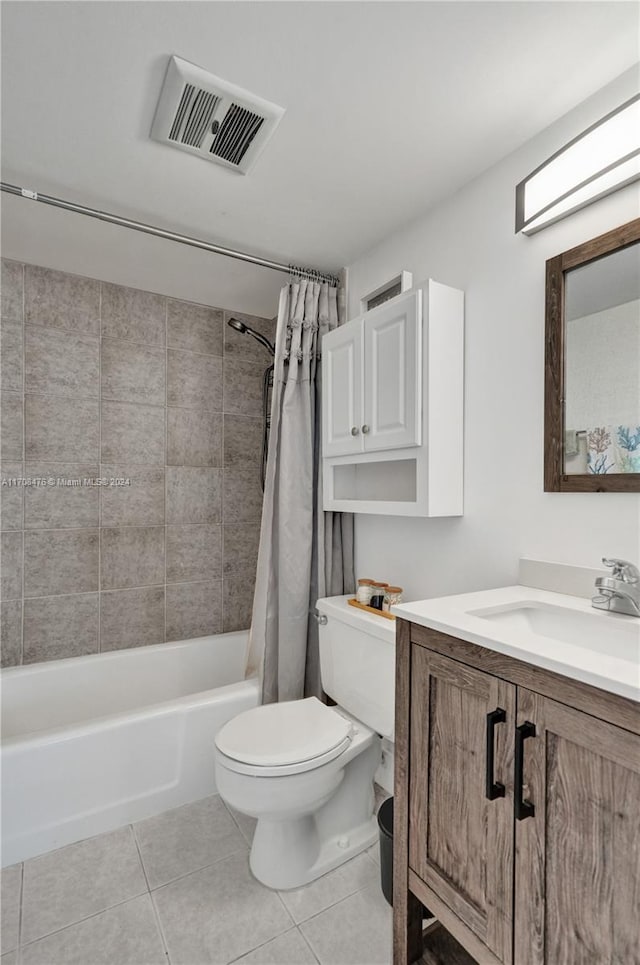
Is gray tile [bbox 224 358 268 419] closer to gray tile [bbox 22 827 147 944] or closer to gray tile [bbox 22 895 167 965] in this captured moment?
gray tile [bbox 22 827 147 944]

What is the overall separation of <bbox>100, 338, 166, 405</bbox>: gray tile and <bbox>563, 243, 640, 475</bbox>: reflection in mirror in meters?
2.04

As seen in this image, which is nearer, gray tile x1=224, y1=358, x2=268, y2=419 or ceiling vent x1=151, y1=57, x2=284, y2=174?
ceiling vent x1=151, y1=57, x2=284, y2=174

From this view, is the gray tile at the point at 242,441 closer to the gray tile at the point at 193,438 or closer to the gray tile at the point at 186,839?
the gray tile at the point at 193,438

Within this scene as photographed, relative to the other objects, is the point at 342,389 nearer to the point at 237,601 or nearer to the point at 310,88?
the point at 310,88

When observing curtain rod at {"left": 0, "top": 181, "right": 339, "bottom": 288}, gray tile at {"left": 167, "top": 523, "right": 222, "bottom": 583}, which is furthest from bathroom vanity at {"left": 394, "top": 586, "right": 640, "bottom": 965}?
gray tile at {"left": 167, "top": 523, "right": 222, "bottom": 583}

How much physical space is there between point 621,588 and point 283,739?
3.55 ft

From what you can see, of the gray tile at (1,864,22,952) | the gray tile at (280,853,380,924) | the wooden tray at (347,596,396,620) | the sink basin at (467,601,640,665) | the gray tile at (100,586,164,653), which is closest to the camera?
the sink basin at (467,601,640,665)

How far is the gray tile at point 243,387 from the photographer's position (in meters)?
2.87

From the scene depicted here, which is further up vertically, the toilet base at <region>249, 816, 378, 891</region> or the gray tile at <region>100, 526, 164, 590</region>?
the gray tile at <region>100, 526, 164, 590</region>

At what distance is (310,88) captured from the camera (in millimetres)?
1287

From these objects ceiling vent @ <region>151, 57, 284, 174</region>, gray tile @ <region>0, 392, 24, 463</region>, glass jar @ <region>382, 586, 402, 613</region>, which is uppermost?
ceiling vent @ <region>151, 57, 284, 174</region>

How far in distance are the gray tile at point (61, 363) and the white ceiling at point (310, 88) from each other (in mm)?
660

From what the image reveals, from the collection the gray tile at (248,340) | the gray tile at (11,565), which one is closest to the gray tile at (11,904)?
the gray tile at (11,565)

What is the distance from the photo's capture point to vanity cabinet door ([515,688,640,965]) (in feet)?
2.38
